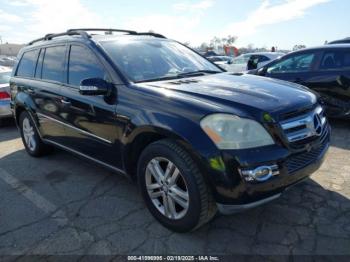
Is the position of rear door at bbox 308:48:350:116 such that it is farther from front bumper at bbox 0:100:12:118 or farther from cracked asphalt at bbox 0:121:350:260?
front bumper at bbox 0:100:12:118

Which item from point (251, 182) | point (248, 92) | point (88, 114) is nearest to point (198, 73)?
point (248, 92)

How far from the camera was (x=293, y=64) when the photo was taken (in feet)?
21.1

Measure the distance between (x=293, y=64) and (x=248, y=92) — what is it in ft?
13.5

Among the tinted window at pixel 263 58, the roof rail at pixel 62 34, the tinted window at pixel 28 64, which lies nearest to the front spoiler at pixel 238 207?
the roof rail at pixel 62 34

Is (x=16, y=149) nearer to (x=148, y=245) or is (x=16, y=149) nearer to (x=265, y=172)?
(x=148, y=245)

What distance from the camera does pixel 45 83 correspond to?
4.38 m

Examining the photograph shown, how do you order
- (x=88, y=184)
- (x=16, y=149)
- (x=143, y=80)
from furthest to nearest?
(x=16, y=149), (x=88, y=184), (x=143, y=80)

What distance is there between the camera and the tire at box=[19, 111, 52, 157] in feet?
16.5

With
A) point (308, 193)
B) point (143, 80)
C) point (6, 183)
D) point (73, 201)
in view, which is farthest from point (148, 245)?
point (6, 183)

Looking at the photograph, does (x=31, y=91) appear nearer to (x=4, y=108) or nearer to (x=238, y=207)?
(x=4, y=108)

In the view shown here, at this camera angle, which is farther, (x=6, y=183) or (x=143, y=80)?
(x=6, y=183)

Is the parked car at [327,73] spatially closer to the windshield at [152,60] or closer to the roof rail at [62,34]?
the windshield at [152,60]

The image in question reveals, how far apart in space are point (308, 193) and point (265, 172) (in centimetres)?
136

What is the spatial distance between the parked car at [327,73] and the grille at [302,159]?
10.4ft
